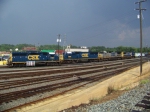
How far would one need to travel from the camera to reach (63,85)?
65.2 ft

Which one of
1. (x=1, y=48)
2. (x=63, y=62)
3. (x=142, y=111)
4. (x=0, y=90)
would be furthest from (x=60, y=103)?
(x=1, y=48)

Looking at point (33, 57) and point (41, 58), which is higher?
point (33, 57)

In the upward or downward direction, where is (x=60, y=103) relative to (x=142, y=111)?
downward

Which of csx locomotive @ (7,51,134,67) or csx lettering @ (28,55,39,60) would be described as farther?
csx lettering @ (28,55,39,60)

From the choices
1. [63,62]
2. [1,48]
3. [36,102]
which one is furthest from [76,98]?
[1,48]

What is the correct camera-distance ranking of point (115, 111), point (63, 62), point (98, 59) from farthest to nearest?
point (98, 59), point (63, 62), point (115, 111)

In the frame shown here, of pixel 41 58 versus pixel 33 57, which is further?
pixel 41 58

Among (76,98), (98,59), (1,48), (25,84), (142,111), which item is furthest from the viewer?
(1,48)

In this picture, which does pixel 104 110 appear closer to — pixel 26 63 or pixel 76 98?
pixel 76 98

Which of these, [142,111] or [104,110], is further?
[104,110]

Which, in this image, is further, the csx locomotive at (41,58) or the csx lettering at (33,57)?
the csx lettering at (33,57)

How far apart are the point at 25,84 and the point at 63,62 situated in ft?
113

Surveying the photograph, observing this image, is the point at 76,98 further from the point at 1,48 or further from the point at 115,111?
the point at 1,48

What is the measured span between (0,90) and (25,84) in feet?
9.81
